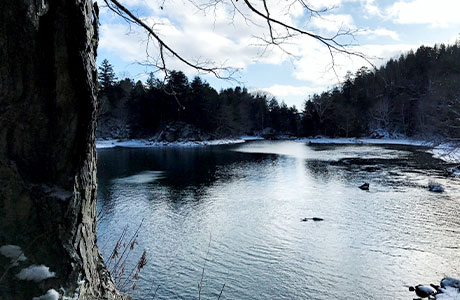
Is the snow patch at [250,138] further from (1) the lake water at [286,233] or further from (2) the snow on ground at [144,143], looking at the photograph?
(1) the lake water at [286,233]

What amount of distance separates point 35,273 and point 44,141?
29.1 inches

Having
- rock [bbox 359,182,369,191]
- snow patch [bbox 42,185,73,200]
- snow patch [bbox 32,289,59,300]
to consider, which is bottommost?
rock [bbox 359,182,369,191]

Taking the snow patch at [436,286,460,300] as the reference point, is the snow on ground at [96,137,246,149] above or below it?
above

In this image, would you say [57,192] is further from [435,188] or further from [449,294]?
[435,188]

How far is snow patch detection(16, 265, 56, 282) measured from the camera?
5.70ft

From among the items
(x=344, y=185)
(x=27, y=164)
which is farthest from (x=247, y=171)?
(x=27, y=164)

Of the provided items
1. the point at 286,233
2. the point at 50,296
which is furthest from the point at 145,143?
the point at 50,296

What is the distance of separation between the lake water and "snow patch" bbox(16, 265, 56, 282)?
7222mm

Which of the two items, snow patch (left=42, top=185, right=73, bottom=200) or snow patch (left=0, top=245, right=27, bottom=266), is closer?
snow patch (left=0, top=245, right=27, bottom=266)

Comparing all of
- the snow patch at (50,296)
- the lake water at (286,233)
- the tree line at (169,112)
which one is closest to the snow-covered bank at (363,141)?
the tree line at (169,112)

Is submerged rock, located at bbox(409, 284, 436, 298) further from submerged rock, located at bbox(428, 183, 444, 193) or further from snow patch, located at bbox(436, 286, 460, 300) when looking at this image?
submerged rock, located at bbox(428, 183, 444, 193)

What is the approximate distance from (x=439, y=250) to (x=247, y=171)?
18721mm

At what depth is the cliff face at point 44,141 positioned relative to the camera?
1694 millimetres

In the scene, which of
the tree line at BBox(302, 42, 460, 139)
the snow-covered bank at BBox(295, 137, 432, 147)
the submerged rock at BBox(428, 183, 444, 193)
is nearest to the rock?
the submerged rock at BBox(428, 183, 444, 193)
